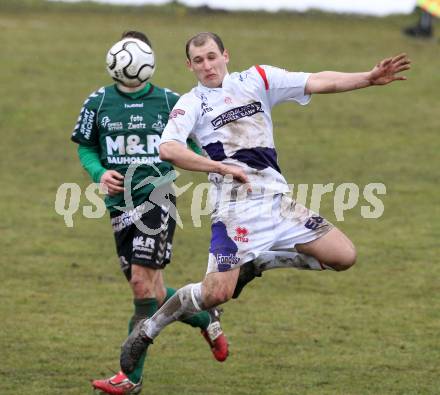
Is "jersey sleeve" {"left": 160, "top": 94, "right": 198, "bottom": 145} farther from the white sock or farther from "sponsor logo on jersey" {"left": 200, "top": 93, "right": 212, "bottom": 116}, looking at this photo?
the white sock

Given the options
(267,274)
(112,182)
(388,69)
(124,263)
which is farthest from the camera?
(267,274)

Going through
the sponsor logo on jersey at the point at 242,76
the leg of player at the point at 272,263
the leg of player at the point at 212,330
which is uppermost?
the sponsor logo on jersey at the point at 242,76

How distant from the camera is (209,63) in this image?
28.4 feet

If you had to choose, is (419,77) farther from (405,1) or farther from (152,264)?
(152,264)

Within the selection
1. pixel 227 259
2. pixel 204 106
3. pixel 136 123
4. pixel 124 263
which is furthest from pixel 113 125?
pixel 227 259

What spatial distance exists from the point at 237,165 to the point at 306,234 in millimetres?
718

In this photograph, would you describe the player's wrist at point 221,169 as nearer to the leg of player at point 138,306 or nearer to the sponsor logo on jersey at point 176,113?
the sponsor logo on jersey at point 176,113

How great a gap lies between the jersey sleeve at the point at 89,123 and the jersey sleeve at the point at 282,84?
4.59ft

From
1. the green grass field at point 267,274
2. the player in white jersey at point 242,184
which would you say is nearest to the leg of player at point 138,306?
the green grass field at point 267,274

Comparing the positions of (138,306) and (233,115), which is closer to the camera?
(233,115)

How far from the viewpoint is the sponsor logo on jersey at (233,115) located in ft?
28.1

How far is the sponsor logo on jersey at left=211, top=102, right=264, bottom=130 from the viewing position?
855cm

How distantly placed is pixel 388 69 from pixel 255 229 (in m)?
1.47

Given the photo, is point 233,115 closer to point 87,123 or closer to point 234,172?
point 234,172
